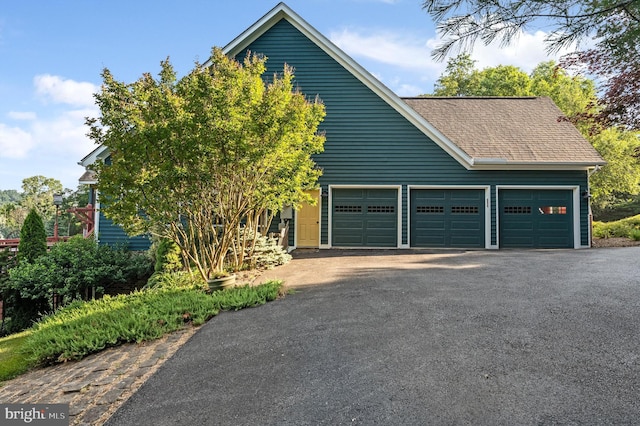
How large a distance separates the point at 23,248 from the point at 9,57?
5784mm

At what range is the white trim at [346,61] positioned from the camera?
1143cm

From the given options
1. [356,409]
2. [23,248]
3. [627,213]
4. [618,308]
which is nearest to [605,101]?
[618,308]

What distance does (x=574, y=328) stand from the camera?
3721mm

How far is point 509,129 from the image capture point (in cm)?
1280

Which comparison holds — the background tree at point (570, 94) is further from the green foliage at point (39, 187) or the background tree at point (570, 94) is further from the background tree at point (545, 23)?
the green foliage at point (39, 187)

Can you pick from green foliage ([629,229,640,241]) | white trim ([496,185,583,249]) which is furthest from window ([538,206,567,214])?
green foliage ([629,229,640,241])

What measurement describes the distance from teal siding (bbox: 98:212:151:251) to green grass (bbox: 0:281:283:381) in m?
4.83

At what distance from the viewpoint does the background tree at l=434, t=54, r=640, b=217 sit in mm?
20750

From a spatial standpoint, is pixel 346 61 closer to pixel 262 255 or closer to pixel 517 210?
pixel 262 255

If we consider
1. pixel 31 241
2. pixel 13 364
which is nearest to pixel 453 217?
pixel 13 364

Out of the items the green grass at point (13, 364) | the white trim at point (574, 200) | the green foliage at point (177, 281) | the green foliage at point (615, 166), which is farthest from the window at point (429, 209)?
the green foliage at point (615, 166)

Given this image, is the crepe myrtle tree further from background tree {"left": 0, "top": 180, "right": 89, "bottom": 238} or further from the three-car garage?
background tree {"left": 0, "top": 180, "right": 89, "bottom": 238}

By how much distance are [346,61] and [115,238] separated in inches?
378

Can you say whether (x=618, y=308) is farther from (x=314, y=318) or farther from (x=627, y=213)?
(x=627, y=213)
